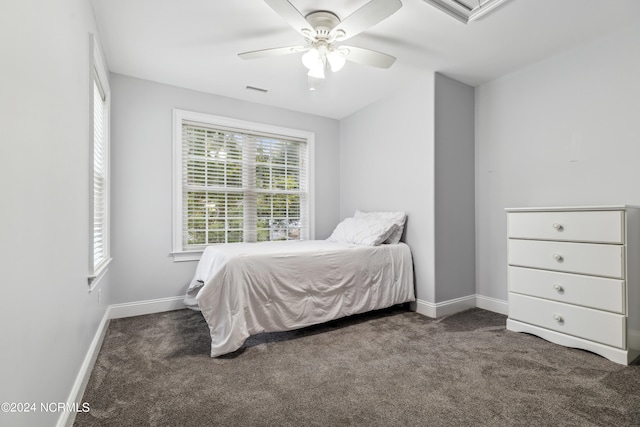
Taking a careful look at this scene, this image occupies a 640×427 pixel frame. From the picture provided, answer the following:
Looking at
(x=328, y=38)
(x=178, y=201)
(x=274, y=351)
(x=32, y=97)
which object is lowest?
(x=274, y=351)

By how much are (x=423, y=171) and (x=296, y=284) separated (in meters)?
1.74

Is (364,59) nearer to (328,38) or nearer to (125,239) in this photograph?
(328,38)

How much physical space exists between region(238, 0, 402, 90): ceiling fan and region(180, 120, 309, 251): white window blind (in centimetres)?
153

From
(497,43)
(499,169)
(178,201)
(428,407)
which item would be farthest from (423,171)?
(178,201)

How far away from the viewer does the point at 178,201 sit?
11.0ft

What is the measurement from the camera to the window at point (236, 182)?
11.3ft

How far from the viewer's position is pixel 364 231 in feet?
10.9

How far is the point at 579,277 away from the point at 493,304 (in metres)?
1.11

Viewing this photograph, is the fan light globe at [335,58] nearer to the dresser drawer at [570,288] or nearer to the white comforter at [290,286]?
the white comforter at [290,286]

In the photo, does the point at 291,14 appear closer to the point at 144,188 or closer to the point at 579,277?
the point at 144,188

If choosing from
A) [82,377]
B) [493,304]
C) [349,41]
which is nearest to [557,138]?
[493,304]

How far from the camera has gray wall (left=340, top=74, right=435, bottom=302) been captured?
3137mm

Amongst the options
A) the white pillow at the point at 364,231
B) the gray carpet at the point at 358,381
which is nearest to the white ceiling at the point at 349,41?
the white pillow at the point at 364,231

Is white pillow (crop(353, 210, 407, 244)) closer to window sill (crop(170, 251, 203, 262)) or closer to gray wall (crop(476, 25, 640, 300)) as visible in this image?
gray wall (crop(476, 25, 640, 300))
